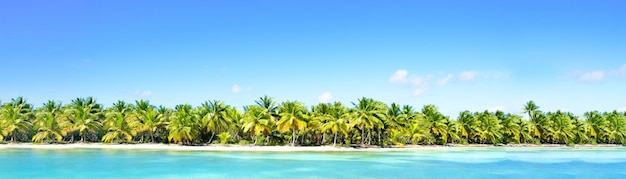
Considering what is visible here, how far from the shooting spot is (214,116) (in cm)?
5475

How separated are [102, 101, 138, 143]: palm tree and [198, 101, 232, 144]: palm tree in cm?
813

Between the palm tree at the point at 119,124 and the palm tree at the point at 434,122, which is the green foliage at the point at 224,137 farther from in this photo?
the palm tree at the point at 434,122

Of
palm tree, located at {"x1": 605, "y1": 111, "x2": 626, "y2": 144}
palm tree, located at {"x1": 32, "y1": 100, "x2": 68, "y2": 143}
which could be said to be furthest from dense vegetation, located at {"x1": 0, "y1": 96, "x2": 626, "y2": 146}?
palm tree, located at {"x1": 605, "y1": 111, "x2": 626, "y2": 144}

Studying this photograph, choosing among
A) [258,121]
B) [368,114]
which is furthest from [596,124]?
[258,121]

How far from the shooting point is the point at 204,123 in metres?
54.7

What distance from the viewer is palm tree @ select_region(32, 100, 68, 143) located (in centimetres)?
5541

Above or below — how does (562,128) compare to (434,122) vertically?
below

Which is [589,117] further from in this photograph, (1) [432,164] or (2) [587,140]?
(1) [432,164]

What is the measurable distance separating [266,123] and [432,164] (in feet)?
72.6

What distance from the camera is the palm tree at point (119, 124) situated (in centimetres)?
5566

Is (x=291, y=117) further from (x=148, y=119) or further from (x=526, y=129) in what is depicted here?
(x=526, y=129)

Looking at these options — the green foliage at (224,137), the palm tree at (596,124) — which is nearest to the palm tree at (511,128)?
the palm tree at (596,124)

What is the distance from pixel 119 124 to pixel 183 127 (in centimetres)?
871

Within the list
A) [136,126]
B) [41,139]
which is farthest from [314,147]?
[41,139]
